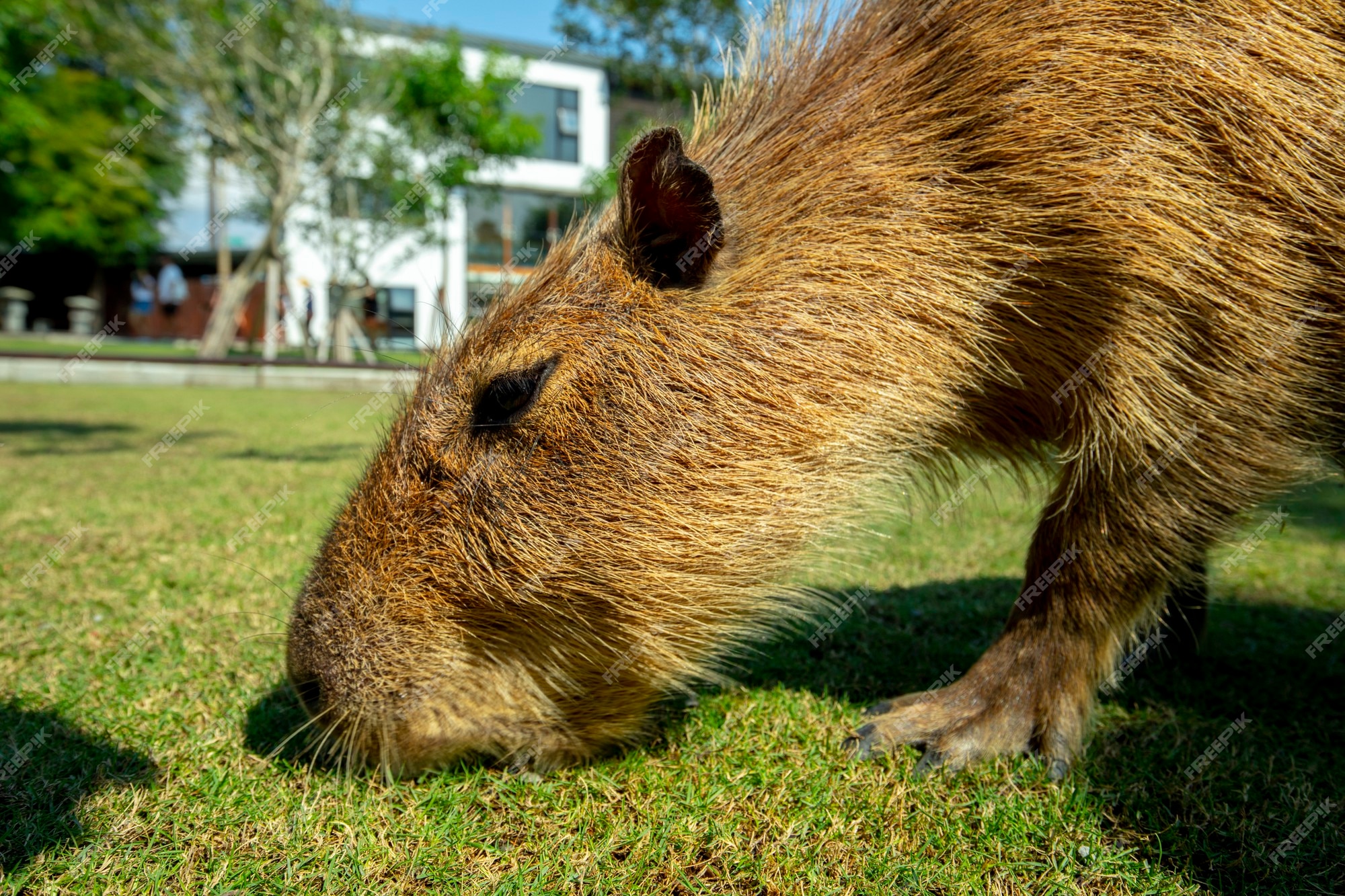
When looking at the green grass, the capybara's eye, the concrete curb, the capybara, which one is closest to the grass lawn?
the capybara

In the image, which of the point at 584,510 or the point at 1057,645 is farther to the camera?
the point at 1057,645

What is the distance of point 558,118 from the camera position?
30.1m

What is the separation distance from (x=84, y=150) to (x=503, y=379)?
33223 millimetres

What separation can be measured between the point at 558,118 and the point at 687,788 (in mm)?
31304

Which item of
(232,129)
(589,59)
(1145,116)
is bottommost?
(1145,116)

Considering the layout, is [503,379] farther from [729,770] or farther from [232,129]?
[232,129]

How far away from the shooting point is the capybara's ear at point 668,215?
1.89 m

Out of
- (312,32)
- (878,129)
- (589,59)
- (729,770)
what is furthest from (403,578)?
(589,59)

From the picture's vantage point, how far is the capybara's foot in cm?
210

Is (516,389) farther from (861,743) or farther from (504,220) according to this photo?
(504,220)

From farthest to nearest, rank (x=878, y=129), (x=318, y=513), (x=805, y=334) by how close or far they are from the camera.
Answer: (x=318, y=513) < (x=878, y=129) < (x=805, y=334)

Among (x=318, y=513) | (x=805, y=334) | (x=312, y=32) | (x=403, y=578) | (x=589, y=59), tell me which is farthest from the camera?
(x=589, y=59)

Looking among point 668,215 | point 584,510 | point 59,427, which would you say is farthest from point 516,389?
point 59,427

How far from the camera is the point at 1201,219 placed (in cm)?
185
